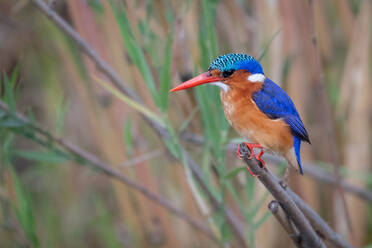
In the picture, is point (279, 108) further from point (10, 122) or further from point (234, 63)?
point (10, 122)

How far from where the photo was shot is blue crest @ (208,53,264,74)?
117cm

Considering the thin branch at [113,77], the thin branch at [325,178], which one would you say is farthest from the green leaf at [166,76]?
the thin branch at [325,178]

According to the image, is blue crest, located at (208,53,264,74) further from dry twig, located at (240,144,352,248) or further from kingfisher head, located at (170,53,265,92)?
dry twig, located at (240,144,352,248)

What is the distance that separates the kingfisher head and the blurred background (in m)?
0.05

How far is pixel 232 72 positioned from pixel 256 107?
0.12 metres

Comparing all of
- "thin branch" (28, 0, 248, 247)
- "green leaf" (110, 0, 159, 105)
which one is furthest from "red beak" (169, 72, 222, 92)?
"thin branch" (28, 0, 248, 247)

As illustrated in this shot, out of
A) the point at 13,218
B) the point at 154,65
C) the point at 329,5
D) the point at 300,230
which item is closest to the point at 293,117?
the point at 300,230

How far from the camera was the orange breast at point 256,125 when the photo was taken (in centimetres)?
117

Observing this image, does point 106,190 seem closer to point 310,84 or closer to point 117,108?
point 117,108

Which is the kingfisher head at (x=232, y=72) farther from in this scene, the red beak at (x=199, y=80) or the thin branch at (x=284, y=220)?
the thin branch at (x=284, y=220)

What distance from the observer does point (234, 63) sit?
1188 millimetres

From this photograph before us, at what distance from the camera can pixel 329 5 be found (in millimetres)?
2822

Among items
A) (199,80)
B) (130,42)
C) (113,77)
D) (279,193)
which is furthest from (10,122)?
(279,193)

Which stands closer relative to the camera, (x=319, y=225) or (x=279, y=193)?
(x=279, y=193)
